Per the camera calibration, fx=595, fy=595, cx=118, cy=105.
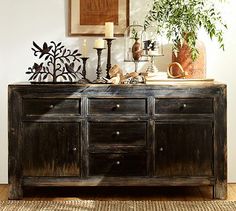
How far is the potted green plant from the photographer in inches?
160

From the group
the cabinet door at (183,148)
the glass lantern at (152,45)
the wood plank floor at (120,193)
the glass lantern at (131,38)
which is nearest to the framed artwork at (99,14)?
the glass lantern at (131,38)

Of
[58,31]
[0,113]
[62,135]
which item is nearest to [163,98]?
[62,135]

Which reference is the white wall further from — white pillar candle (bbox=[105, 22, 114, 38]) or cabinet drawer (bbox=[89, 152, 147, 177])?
cabinet drawer (bbox=[89, 152, 147, 177])

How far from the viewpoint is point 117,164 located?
3.94 metres

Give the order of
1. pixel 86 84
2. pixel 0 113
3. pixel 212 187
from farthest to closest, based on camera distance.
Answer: pixel 0 113 < pixel 212 187 < pixel 86 84

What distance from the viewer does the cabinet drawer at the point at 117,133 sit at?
12.9 ft

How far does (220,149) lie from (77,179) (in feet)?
3.18

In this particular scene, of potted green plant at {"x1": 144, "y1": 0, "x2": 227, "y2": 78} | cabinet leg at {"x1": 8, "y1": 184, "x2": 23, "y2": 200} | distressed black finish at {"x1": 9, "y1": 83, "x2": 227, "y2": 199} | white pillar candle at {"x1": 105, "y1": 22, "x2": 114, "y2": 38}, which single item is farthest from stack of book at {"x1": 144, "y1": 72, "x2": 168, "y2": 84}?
cabinet leg at {"x1": 8, "y1": 184, "x2": 23, "y2": 200}

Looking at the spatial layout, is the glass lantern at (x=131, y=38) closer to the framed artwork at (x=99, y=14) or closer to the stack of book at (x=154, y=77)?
the framed artwork at (x=99, y=14)

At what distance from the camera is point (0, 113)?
4449 millimetres

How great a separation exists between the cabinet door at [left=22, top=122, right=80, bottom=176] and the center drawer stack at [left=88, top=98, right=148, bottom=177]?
0.11 meters

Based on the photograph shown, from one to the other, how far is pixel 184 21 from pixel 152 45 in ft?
0.95

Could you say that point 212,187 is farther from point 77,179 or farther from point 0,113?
point 0,113

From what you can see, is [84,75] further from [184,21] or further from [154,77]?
[184,21]
